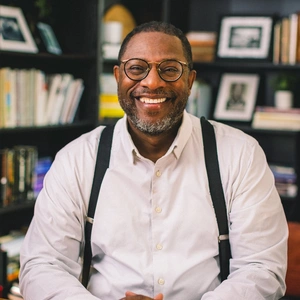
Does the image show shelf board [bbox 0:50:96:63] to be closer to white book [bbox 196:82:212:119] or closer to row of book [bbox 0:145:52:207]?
row of book [bbox 0:145:52:207]

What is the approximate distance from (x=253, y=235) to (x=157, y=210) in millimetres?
273

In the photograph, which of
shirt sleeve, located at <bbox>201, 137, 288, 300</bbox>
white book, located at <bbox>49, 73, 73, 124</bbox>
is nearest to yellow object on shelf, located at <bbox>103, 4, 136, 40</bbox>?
white book, located at <bbox>49, 73, 73, 124</bbox>

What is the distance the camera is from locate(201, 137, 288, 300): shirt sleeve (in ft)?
4.34

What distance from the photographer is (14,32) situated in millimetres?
2602

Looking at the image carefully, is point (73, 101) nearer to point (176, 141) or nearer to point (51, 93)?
point (51, 93)

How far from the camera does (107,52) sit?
3080 millimetres

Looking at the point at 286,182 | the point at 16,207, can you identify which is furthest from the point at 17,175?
the point at 286,182

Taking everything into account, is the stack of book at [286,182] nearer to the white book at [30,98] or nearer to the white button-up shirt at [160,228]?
the white book at [30,98]

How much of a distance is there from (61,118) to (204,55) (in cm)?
103

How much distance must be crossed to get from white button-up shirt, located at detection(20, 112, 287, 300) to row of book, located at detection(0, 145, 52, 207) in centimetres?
113

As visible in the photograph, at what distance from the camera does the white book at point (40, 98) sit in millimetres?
2660

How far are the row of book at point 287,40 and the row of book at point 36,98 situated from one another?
3.94 feet

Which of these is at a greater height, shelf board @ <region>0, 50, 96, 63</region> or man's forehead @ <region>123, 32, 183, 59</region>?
man's forehead @ <region>123, 32, 183, 59</region>

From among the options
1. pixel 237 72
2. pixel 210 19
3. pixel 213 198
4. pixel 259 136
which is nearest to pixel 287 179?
pixel 259 136
